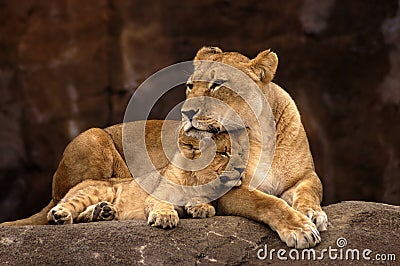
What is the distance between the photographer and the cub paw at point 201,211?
3.92 metres

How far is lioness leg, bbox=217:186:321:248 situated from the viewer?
3621 mm

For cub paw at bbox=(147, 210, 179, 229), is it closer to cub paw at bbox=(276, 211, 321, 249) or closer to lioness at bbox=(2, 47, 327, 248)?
lioness at bbox=(2, 47, 327, 248)

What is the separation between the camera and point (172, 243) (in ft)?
11.8

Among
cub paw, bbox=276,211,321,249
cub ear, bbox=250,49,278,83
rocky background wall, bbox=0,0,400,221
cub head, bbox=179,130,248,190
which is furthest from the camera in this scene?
rocky background wall, bbox=0,0,400,221

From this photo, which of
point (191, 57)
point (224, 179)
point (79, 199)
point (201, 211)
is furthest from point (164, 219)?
point (191, 57)

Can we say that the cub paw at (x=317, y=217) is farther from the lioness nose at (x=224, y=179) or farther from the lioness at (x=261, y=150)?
the lioness nose at (x=224, y=179)

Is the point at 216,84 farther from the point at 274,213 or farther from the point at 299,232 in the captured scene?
the point at 299,232

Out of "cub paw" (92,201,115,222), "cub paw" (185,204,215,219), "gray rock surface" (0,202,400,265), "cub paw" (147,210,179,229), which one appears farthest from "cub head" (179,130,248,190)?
"cub paw" (92,201,115,222)

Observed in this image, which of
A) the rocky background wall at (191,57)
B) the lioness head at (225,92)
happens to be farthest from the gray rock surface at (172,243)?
the rocky background wall at (191,57)

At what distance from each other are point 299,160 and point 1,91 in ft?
8.44

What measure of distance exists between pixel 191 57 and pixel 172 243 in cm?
259

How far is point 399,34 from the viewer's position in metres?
5.91

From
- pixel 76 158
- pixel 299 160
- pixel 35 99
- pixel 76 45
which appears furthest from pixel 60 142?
pixel 299 160

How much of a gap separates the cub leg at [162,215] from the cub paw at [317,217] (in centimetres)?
63
